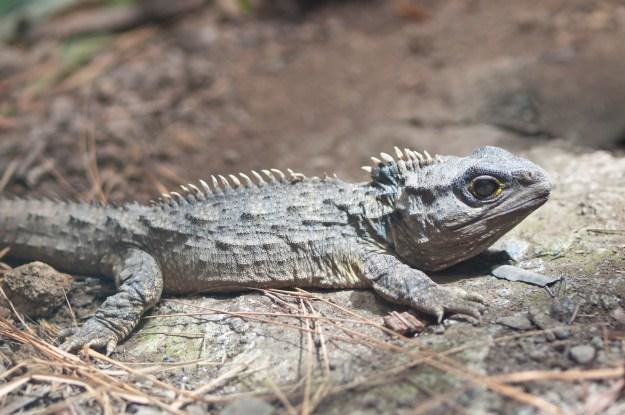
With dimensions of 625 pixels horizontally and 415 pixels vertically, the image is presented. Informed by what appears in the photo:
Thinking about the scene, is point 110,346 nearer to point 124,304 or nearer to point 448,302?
point 124,304

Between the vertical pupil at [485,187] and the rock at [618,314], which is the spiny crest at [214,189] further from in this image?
the rock at [618,314]

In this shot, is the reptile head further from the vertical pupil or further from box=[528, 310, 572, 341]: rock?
box=[528, 310, 572, 341]: rock

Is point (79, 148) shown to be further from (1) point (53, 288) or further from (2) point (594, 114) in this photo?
(2) point (594, 114)

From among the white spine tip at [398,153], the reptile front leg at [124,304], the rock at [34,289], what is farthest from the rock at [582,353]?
the rock at [34,289]

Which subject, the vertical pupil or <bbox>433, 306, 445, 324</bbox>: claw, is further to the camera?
the vertical pupil

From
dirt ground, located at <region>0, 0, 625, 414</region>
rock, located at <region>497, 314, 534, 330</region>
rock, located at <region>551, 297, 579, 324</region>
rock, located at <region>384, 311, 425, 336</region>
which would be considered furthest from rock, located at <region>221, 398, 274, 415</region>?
rock, located at <region>551, 297, 579, 324</region>

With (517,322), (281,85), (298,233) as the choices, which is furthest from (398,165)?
(281,85)

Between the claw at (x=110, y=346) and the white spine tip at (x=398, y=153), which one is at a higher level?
the white spine tip at (x=398, y=153)
